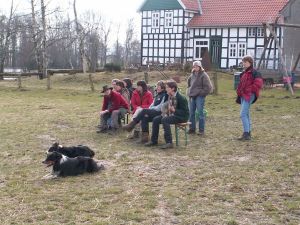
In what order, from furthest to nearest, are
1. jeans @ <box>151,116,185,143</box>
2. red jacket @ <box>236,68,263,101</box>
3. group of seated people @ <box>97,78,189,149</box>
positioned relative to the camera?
1. red jacket @ <box>236,68,263,101</box>
2. group of seated people @ <box>97,78,189,149</box>
3. jeans @ <box>151,116,185,143</box>

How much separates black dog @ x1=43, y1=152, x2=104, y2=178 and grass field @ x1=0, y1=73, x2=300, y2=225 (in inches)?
5.7

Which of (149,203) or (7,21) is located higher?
(7,21)

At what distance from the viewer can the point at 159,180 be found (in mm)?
6645

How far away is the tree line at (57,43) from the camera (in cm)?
3781

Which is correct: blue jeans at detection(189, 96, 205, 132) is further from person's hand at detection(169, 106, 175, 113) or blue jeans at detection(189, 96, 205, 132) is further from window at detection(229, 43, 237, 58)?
window at detection(229, 43, 237, 58)

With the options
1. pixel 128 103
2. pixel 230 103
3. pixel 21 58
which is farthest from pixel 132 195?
pixel 21 58

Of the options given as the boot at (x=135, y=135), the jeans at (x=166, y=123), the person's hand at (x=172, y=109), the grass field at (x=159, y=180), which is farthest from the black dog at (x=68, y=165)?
the boot at (x=135, y=135)

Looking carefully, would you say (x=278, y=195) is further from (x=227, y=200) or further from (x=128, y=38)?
(x=128, y=38)

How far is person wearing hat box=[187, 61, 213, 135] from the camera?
10.2 meters

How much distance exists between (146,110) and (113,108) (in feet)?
5.33

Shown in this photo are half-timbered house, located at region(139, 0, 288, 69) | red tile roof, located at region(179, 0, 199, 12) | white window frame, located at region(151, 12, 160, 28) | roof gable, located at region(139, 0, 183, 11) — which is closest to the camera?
half-timbered house, located at region(139, 0, 288, 69)

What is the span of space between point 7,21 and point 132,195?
1452 inches

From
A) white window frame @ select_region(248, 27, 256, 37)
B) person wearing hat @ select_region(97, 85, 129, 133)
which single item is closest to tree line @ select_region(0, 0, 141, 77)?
white window frame @ select_region(248, 27, 256, 37)

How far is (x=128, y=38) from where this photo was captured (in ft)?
278
